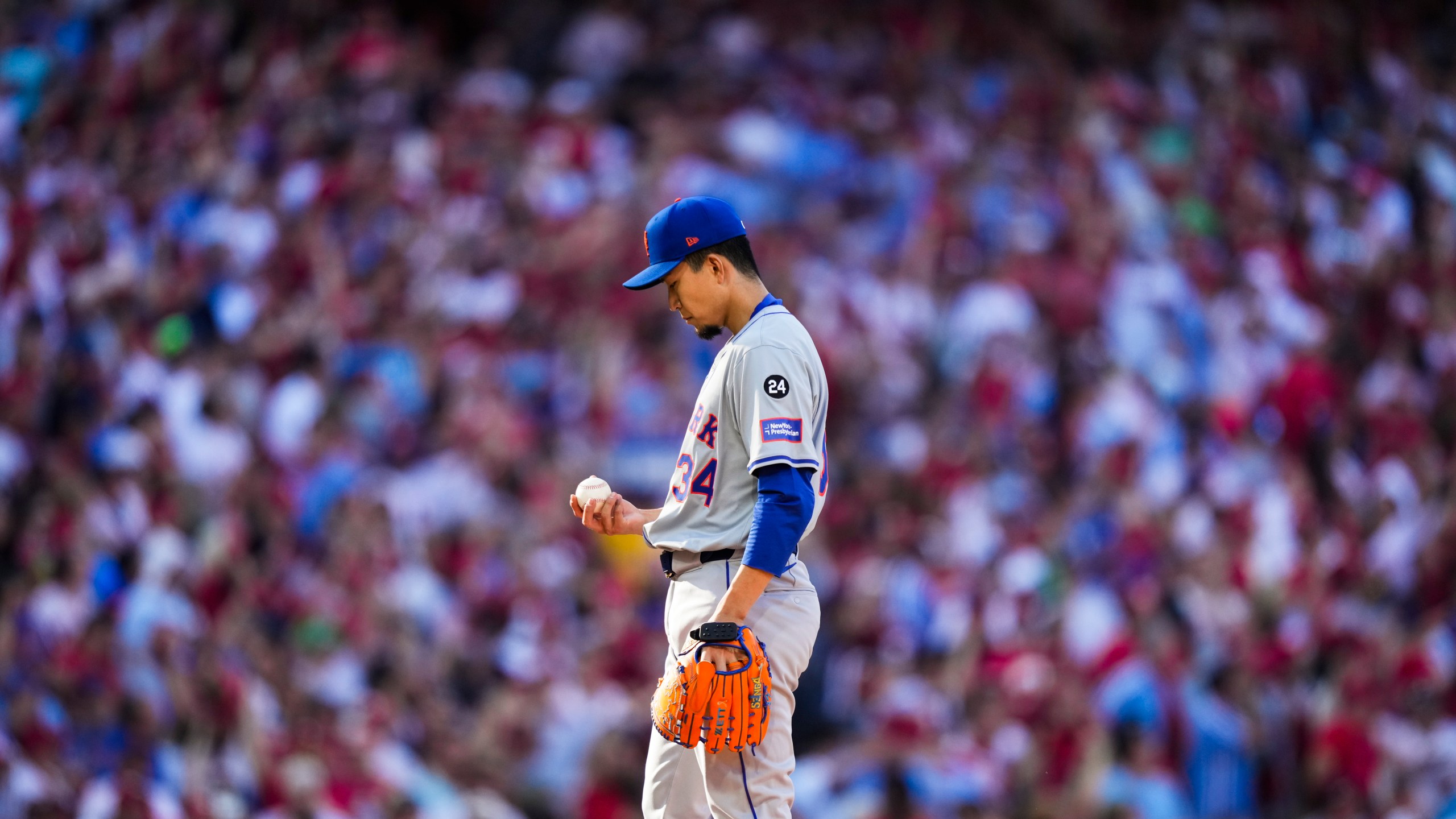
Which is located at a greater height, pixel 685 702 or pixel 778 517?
pixel 778 517

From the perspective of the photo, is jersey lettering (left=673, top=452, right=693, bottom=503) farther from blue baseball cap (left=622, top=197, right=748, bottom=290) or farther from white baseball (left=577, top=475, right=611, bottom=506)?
blue baseball cap (left=622, top=197, right=748, bottom=290)

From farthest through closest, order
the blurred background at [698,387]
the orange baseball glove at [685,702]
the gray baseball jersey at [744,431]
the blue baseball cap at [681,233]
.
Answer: the blurred background at [698,387] → the blue baseball cap at [681,233] → the gray baseball jersey at [744,431] → the orange baseball glove at [685,702]

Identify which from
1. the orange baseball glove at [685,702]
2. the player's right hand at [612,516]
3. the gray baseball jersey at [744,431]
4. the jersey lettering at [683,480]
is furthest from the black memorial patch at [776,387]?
the orange baseball glove at [685,702]

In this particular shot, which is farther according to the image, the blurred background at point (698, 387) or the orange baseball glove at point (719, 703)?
the blurred background at point (698, 387)

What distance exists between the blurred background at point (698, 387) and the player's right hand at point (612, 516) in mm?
2777

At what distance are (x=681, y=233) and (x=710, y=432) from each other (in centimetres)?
42

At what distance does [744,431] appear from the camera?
2977 millimetres

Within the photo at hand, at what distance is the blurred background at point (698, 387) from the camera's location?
19.9ft

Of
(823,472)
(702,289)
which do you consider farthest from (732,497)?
(702,289)

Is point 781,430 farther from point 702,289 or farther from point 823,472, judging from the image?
point 702,289

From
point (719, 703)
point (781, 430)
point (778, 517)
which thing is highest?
point (781, 430)

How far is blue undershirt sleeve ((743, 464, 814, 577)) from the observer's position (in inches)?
111

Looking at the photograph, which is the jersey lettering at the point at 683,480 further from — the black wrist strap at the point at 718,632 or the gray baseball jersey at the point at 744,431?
the black wrist strap at the point at 718,632

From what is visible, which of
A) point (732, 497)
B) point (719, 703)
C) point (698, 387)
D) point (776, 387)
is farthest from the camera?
point (698, 387)
